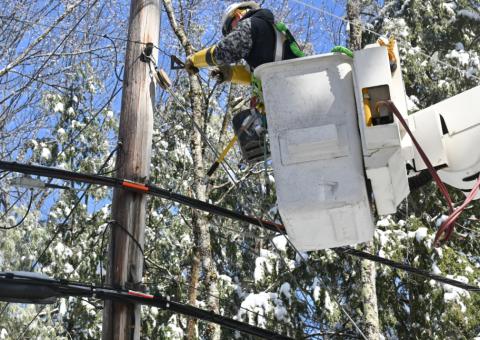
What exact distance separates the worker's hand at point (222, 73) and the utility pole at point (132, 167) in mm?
409

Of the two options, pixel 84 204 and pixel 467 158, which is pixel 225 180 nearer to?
pixel 84 204

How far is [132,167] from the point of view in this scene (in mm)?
4570

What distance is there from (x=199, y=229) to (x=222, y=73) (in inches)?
178

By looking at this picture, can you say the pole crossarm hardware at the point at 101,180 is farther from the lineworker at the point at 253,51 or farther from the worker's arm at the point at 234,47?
the worker's arm at the point at 234,47

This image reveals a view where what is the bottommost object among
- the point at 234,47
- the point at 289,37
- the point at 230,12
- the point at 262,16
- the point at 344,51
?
the point at 344,51

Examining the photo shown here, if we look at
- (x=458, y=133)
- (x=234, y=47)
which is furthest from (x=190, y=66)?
(x=458, y=133)

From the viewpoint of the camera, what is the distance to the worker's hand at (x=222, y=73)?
4.84m

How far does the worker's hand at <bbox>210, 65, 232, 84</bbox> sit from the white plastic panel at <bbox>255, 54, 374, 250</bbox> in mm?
964

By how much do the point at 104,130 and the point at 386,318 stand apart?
233 inches

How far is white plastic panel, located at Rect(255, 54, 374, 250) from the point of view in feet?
12.2

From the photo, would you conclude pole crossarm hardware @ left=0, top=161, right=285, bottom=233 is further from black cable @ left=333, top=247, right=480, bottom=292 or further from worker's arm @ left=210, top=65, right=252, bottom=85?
worker's arm @ left=210, top=65, right=252, bottom=85

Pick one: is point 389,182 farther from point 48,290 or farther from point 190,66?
point 48,290

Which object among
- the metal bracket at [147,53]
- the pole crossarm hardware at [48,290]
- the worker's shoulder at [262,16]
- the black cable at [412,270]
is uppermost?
the worker's shoulder at [262,16]

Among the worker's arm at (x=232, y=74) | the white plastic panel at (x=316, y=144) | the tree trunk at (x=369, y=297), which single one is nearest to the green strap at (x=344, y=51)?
the white plastic panel at (x=316, y=144)
